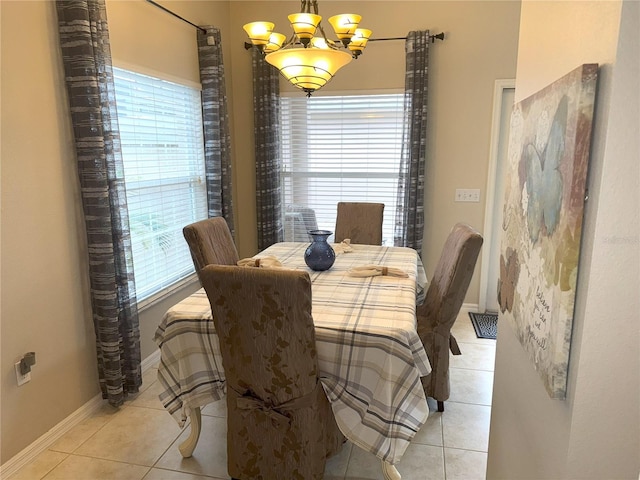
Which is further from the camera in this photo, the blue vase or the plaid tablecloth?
the blue vase

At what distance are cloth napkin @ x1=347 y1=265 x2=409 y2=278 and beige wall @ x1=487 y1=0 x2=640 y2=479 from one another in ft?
4.66

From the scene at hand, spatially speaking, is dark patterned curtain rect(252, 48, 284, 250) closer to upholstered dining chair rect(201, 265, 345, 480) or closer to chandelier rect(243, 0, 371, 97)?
chandelier rect(243, 0, 371, 97)

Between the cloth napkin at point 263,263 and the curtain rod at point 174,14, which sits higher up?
the curtain rod at point 174,14

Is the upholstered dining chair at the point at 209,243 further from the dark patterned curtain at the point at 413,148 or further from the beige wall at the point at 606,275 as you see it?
the beige wall at the point at 606,275

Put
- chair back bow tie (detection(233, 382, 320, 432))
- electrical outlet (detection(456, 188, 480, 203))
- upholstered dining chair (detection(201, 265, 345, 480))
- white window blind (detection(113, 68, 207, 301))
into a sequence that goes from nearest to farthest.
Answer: upholstered dining chair (detection(201, 265, 345, 480)) < chair back bow tie (detection(233, 382, 320, 432)) < white window blind (detection(113, 68, 207, 301)) < electrical outlet (detection(456, 188, 480, 203))

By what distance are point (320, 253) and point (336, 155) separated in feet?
5.86

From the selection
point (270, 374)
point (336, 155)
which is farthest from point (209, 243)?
point (336, 155)

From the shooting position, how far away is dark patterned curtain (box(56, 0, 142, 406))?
7.05 ft

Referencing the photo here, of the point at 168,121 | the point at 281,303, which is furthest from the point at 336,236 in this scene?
the point at 281,303

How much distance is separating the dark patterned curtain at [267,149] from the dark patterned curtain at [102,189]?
65.8 inches

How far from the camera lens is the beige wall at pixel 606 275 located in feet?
2.29

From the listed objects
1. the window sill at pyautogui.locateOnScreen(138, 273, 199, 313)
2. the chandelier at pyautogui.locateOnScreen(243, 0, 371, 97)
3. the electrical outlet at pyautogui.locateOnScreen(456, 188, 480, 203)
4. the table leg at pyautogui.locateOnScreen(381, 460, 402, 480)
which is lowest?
the table leg at pyautogui.locateOnScreen(381, 460, 402, 480)

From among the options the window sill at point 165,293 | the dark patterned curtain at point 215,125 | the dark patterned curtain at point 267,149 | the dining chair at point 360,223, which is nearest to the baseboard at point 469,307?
the dining chair at point 360,223

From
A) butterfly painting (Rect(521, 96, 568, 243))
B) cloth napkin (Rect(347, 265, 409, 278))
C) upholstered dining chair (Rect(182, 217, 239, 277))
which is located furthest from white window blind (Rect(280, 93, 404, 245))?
butterfly painting (Rect(521, 96, 568, 243))
